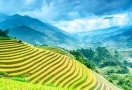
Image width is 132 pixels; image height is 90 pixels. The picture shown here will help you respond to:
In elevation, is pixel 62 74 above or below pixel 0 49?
below

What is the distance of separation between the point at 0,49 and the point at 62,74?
18.8 meters

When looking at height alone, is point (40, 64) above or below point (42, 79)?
above

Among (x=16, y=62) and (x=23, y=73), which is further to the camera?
(x=16, y=62)

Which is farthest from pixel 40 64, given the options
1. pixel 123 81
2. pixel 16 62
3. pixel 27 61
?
pixel 123 81

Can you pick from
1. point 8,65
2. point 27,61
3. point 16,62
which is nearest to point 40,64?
point 27,61

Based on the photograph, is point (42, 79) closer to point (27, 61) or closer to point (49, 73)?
point (49, 73)

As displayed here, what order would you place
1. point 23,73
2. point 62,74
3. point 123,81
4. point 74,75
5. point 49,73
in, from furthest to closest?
point 123,81, point 74,75, point 62,74, point 49,73, point 23,73

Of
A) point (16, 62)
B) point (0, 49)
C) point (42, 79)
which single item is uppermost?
point (0, 49)

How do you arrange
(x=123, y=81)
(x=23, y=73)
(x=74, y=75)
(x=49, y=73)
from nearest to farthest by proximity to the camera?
1. (x=23, y=73)
2. (x=49, y=73)
3. (x=74, y=75)
4. (x=123, y=81)

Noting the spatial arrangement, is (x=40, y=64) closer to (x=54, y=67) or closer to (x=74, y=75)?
(x=54, y=67)

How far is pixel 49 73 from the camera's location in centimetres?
5262

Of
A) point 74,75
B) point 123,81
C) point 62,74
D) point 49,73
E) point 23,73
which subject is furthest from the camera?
point 123,81

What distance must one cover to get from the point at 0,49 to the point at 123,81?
8044 cm

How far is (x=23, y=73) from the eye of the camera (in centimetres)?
4725
